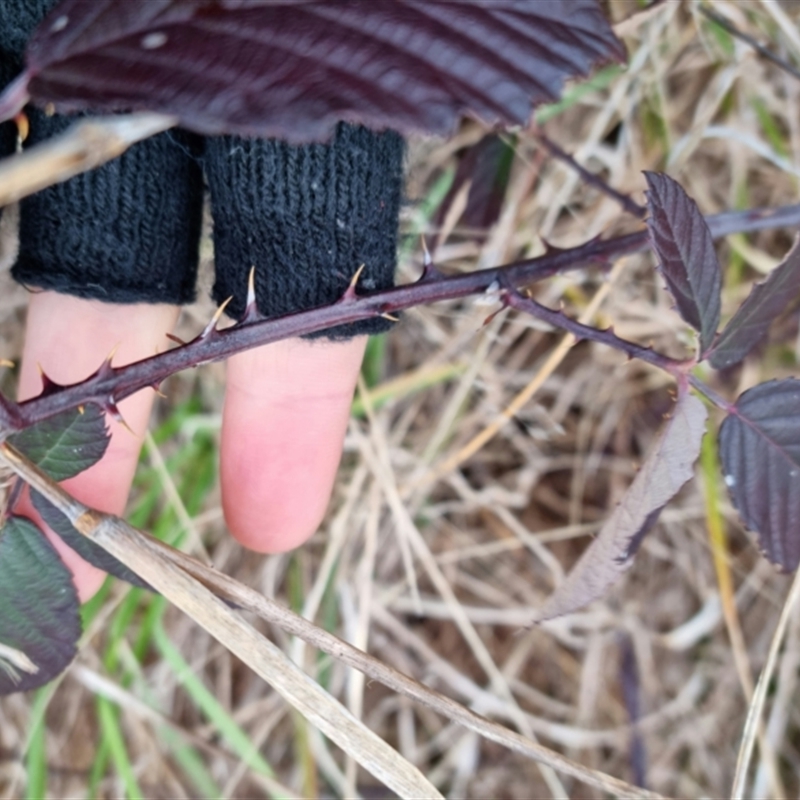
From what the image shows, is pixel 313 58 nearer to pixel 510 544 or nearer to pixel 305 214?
pixel 305 214

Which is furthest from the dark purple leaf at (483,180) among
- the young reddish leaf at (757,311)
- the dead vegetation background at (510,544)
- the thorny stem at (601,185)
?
the young reddish leaf at (757,311)

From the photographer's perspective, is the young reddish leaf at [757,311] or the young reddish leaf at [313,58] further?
the young reddish leaf at [757,311]

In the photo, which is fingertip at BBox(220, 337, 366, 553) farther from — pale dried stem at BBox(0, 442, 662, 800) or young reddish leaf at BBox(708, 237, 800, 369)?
young reddish leaf at BBox(708, 237, 800, 369)

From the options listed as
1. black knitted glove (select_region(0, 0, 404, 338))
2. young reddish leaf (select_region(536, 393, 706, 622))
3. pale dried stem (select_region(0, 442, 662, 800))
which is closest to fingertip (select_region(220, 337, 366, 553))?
black knitted glove (select_region(0, 0, 404, 338))

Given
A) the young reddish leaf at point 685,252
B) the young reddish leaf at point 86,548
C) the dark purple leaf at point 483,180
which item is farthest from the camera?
the dark purple leaf at point 483,180

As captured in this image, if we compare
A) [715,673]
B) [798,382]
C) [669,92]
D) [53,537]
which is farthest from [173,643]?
[669,92]

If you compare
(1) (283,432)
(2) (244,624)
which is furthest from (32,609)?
(1) (283,432)

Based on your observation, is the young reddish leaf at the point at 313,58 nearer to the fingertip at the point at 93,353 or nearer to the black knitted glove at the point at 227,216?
the black knitted glove at the point at 227,216
